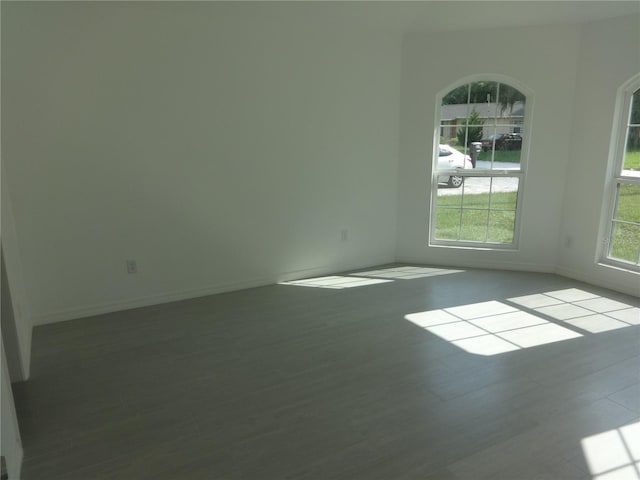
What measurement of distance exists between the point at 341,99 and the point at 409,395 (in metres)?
3.11

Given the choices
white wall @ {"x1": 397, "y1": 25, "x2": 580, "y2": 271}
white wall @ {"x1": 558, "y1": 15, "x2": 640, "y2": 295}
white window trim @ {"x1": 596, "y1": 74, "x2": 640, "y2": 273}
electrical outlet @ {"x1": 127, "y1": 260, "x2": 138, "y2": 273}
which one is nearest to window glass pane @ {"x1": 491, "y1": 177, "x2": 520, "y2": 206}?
white wall @ {"x1": 397, "y1": 25, "x2": 580, "y2": 271}

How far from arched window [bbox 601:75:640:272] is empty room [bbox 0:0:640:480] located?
0.02 metres

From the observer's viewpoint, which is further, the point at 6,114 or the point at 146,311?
the point at 146,311

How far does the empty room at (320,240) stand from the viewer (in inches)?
92.8

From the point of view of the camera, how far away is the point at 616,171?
439cm

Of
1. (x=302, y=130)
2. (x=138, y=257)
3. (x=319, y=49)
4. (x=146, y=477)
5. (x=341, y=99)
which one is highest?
(x=319, y=49)

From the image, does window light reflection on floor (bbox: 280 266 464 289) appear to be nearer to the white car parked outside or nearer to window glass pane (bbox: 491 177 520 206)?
window glass pane (bbox: 491 177 520 206)

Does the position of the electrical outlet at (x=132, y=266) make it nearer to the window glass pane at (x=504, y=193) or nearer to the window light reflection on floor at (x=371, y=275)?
the window light reflection on floor at (x=371, y=275)

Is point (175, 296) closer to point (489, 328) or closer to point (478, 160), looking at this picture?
point (489, 328)

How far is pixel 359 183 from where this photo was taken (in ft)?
16.4

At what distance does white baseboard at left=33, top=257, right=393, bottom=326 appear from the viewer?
12.4 ft

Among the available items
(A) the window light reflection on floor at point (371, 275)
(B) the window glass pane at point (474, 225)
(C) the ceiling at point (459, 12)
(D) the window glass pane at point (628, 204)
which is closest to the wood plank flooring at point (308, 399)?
(A) the window light reflection on floor at point (371, 275)

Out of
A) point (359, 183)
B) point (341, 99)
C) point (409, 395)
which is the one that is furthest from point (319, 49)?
point (409, 395)

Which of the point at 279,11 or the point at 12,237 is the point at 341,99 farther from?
the point at 12,237
